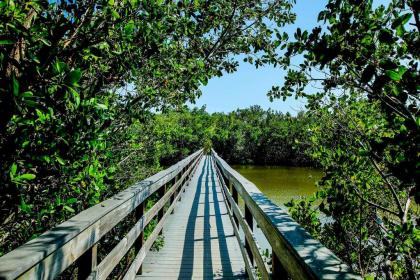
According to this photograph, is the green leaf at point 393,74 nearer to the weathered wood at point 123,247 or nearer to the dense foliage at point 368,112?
the dense foliage at point 368,112

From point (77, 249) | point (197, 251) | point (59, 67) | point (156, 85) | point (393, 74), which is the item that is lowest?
point (197, 251)

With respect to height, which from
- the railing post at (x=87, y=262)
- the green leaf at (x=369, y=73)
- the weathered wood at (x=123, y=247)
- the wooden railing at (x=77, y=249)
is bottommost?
the weathered wood at (x=123, y=247)

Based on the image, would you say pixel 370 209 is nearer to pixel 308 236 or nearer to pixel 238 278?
pixel 238 278

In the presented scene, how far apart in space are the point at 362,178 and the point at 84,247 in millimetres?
4849

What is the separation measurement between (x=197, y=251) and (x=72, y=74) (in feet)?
11.4

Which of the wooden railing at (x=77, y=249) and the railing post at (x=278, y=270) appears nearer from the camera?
the wooden railing at (x=77, y=249)

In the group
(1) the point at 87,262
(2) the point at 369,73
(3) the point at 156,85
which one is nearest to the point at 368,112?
(3) the point at 156,85

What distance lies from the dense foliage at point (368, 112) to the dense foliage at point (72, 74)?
935mm

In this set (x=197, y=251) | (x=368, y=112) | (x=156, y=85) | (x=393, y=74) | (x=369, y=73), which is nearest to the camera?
(x=393, y=74)

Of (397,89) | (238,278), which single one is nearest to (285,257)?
(397,89)

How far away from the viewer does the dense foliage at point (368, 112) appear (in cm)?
144

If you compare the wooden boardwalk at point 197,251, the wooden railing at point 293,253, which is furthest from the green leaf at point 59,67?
the wooden boardwalk at point 197,251

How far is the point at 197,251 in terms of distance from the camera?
4.46 m

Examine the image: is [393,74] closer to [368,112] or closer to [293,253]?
[293,253]
